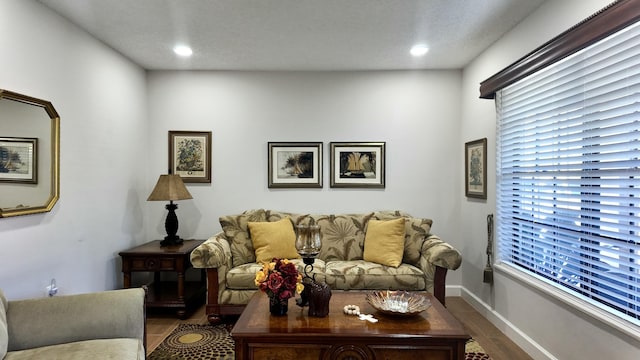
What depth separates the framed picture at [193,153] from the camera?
13.7 ft

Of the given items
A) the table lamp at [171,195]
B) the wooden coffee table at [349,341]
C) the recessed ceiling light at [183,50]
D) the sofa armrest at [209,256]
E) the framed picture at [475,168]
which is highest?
the recessed ceiling light at [183,50]

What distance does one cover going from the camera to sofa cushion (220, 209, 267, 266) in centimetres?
353

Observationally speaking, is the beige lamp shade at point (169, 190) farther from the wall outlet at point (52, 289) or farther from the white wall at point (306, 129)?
the wall outlet at point (52, 289)

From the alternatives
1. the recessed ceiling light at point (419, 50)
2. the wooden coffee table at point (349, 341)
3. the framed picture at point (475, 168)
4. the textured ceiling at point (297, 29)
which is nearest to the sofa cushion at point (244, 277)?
the wooden coffee table at point (349, 341)

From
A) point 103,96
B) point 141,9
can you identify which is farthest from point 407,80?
point 103,96

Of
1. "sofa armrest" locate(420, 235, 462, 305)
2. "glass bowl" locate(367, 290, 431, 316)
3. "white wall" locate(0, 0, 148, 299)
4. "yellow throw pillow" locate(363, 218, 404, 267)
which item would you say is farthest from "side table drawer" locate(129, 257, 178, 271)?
"sofa armrest" locate(420, 235, 462, 305)

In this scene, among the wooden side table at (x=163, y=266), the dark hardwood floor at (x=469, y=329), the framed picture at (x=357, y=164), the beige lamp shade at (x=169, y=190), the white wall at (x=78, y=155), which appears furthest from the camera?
the framed picture at (x=357, y=164)

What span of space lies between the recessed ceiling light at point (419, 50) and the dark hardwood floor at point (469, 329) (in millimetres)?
2598

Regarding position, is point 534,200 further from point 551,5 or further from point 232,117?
point 232,117

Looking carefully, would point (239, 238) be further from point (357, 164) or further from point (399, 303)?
point (399, 303)

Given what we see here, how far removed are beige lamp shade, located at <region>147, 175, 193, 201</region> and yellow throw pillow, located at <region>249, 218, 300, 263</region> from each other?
2.69ft

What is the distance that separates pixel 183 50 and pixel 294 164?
5.38 ft

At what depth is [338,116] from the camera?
4.20 meters

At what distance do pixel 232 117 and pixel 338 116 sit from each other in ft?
4.03
